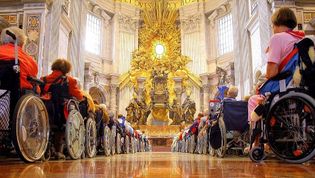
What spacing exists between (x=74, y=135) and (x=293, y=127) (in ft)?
6.75

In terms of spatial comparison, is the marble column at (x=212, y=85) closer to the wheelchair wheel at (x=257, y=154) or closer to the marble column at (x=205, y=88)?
the marble column at (x=205, y=88)

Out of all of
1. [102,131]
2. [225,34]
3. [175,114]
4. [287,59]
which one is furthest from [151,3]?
[287,59]

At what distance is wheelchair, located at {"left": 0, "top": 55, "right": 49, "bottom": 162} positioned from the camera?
2.34 m

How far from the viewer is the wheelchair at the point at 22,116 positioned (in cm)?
234

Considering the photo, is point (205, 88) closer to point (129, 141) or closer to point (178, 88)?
point (178, 88)

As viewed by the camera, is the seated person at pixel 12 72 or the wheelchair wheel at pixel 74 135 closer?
the seated person at pixel 12 72

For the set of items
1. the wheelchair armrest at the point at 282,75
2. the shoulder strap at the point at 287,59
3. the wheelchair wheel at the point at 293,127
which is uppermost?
the shoulder strap at the point at 287,59

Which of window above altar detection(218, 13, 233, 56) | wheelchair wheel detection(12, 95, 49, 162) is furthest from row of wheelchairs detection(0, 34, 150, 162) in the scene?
window above altar detection(218, 13, 233, 56)

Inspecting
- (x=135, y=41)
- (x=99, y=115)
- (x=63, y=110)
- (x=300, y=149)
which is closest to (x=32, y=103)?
(x=63, y=110)

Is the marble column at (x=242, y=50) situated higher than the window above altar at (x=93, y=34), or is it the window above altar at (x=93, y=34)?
the window above altar at (x=93, y=34)

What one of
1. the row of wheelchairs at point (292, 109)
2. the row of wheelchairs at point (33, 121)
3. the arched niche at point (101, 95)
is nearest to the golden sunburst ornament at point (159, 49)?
the arched niche at point (101, 95)

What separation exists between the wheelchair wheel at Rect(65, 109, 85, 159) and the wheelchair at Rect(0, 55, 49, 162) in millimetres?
463

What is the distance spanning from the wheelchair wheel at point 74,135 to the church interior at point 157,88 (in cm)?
1

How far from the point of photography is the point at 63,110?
11.4 ft
